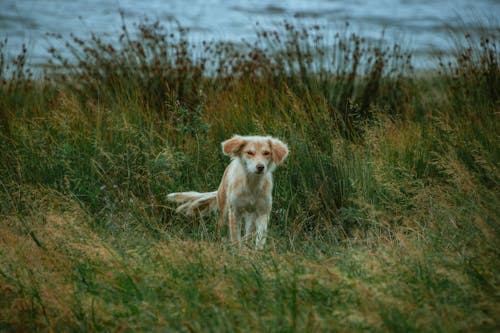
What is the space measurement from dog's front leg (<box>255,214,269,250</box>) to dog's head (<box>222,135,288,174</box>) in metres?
0.39

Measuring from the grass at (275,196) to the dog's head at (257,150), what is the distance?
42cm

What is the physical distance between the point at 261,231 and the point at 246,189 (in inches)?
22.5

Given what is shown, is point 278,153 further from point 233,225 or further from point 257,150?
point 233,225

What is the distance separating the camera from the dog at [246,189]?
4.86 metres

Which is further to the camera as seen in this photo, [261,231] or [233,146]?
[233,146]

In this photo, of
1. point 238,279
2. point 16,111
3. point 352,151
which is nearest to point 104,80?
point 16,111

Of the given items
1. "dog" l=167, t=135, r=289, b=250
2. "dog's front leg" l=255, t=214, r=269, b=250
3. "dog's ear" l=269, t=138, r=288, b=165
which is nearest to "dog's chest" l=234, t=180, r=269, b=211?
"dog" l=167, t=135, r=289, b=250

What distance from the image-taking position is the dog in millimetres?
4859

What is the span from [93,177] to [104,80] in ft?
8.86

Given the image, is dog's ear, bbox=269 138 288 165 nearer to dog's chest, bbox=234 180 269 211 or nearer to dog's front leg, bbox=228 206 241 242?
dog's chest, bbox=234 180 269 211

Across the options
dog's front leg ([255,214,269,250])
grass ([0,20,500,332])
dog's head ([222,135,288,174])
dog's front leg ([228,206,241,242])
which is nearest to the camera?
grass ([0,20,500,332])

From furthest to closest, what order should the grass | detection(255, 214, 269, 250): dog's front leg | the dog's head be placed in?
the dog's head → detection(255, 214, 269, 250): dog's front leg → the grass

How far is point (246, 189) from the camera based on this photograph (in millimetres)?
4898

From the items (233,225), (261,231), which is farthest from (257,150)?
(261,231)
